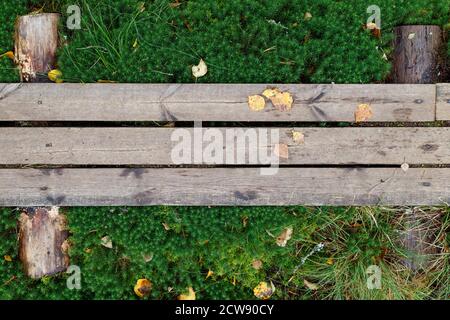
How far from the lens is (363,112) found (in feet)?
9.73

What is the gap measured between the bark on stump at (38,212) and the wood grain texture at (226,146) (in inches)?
16.0

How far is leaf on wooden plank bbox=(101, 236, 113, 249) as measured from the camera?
311 cm

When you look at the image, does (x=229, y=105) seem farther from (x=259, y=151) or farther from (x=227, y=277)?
(x=227, y=277)

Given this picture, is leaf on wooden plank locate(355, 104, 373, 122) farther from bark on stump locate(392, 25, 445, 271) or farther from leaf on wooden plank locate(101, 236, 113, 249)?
leaf on wooden plank locate(101, 236, 113, 249)

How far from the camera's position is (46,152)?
293 centimetres

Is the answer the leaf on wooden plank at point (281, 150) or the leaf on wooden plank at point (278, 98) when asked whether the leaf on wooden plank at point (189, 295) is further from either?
the leaf on wooden plank at point (278, 98)

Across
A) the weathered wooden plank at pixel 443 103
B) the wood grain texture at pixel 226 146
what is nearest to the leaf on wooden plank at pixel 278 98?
the wood grain texture at pixel 226 146

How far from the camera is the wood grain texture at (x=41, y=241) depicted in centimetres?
302

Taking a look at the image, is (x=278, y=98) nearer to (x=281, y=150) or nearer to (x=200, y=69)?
(x=281, y=150)

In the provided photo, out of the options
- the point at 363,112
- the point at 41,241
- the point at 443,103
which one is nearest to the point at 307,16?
the point at 363,112

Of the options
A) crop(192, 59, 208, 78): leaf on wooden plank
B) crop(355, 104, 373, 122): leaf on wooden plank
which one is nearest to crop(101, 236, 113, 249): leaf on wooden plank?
crop(192, 59, 208, 78): leaf on wooden plank

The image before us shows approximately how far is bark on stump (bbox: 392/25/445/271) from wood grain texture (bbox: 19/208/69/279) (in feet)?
8.24

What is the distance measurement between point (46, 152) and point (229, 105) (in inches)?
50.1
